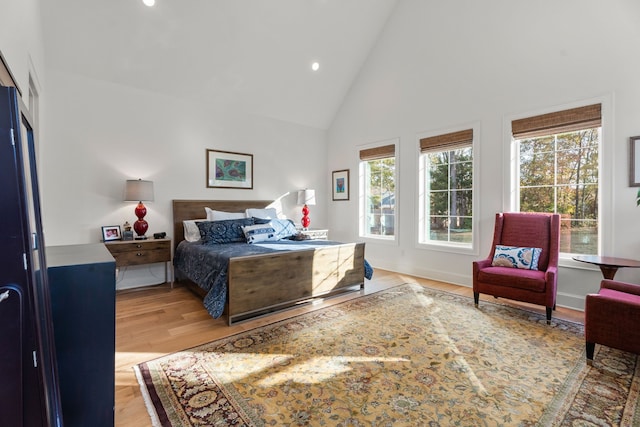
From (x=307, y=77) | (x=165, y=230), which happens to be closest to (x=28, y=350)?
(x=165, y=230)

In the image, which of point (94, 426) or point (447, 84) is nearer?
point (94, 426)

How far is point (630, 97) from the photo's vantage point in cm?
305

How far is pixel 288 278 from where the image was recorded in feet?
10.8

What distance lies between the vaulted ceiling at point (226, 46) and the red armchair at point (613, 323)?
458 centimetres

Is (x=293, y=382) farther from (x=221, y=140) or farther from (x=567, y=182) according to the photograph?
(x=221, y=140)

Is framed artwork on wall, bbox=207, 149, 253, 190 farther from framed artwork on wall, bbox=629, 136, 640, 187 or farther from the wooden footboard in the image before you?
framed artwork on wall, bbox=629, 136, 640, 187

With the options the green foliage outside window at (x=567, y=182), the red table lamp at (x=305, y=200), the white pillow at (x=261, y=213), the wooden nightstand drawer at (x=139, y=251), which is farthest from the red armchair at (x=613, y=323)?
the wooden nightstand drawer at (x=139, y=251)

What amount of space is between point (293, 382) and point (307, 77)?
184 inches

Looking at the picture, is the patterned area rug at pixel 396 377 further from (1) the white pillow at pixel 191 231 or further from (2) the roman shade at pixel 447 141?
(2) the roman shade at pixel 447 141

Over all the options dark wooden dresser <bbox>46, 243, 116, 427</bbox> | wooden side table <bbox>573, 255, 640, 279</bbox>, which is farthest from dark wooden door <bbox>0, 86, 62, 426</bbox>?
wooden side table <bbox>573, 255, 640, 279</bbox>

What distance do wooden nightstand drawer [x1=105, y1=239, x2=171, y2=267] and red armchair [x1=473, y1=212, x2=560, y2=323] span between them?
3769 millimetres

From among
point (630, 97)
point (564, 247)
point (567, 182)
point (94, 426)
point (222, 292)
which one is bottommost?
point (94, 426)

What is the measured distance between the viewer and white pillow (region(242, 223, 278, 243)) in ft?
13.5

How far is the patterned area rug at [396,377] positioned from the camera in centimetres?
169
